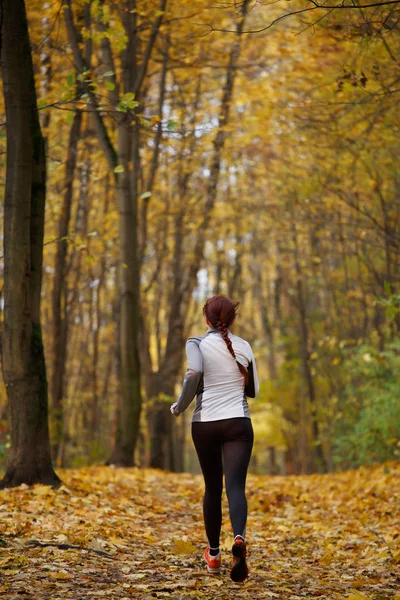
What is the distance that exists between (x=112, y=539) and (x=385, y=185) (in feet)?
41.9

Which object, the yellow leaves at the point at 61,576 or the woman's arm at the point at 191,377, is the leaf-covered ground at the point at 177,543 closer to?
the yellow leaves at the point at 61,576

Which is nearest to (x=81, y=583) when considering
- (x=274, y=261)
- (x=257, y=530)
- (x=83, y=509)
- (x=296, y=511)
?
(x=83, y=509)

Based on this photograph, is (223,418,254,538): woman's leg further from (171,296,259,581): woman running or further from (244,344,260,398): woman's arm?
(244,344,260,398): woman's arm

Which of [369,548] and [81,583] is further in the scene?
[369,548]

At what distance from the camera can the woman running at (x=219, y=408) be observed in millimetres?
5445

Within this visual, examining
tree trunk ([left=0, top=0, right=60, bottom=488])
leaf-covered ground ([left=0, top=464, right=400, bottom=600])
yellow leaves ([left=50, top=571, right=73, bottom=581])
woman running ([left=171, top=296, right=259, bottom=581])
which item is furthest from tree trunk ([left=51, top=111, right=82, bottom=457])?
yellow leaves ([left=50, top=571, right=73, bottom=581])

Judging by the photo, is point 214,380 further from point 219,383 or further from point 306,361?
point 306,361

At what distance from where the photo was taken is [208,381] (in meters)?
5.55

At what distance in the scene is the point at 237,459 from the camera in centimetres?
544

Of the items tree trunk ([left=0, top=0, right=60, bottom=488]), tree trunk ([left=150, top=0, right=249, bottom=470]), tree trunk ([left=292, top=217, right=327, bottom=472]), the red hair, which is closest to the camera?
the red hair

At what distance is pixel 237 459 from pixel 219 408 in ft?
1.32

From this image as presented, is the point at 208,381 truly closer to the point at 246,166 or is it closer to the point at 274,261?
the point at 246,166

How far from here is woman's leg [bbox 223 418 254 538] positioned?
213 inches

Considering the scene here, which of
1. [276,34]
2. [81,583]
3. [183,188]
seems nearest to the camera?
[81,583]
